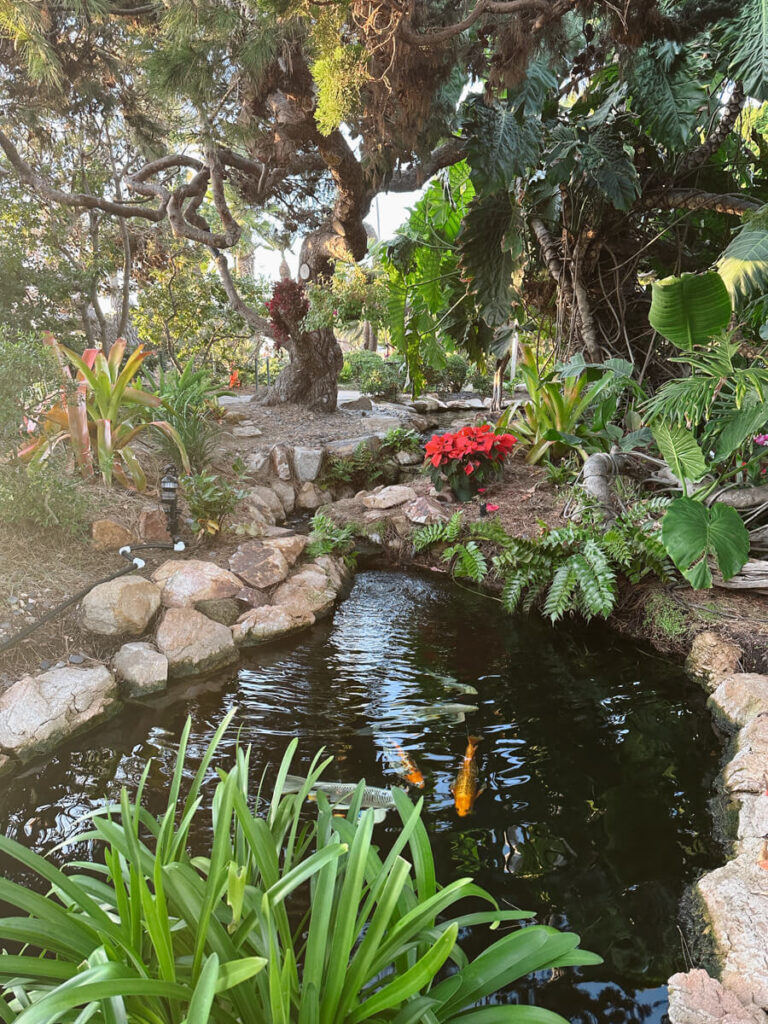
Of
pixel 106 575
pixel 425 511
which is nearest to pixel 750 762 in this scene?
pixel 425 511

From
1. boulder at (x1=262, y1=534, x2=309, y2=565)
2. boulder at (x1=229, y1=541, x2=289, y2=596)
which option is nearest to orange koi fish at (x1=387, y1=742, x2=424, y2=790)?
boulder at (x1=229, y1=541, x2=289, y2=596)

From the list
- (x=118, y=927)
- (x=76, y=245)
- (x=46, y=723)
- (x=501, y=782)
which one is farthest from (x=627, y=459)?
(x=76, y=245)

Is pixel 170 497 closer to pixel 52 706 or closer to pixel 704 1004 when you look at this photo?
pixel 52 706

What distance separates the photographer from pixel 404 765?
2.35m

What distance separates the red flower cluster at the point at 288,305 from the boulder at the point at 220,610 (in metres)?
4.40

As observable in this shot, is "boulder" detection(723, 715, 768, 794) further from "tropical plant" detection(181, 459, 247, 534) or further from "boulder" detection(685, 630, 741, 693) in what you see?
"tropical plant" detection(181, 459, 247, 534)

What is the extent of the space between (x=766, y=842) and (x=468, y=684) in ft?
4.52

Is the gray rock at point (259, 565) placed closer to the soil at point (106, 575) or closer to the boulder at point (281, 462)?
the soil at point (106, 575)

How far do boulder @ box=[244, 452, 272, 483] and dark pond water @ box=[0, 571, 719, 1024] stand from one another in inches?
83.1

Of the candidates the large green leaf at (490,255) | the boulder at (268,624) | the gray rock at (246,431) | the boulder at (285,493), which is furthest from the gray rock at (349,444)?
the boulder at (268,624)

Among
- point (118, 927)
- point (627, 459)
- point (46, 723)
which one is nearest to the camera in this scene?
point (118, 927)

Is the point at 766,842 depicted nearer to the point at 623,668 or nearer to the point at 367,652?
the point at 623,668

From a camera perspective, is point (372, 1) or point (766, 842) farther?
point (372, 1)

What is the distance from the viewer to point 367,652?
3.35 metres
